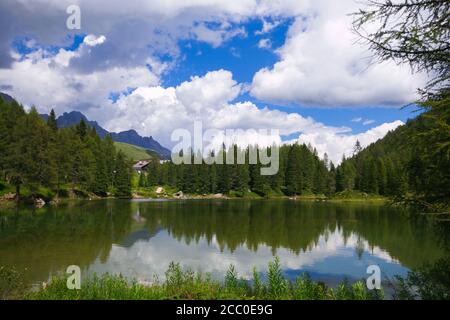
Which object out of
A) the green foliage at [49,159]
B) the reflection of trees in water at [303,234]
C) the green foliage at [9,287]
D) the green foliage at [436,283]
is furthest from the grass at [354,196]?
the green foliage at [9,287]

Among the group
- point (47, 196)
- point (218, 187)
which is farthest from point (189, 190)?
point (47, 196)

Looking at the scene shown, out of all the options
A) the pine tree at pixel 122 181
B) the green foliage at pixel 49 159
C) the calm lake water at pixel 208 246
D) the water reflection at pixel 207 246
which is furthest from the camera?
the pine tree at pixel 122 181

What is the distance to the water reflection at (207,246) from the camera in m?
26.5

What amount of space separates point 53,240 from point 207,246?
45.8 feet

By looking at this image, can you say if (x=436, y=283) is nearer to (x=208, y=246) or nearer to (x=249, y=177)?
(x=208, y=246)

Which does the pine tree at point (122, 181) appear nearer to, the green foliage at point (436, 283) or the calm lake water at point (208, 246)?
the calm lake water at point (208, 246)

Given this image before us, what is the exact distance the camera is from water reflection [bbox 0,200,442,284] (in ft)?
86.8

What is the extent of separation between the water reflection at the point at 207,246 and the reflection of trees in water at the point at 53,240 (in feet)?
0.21

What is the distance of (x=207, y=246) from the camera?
35.7 metres

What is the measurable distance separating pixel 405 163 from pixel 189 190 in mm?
126046

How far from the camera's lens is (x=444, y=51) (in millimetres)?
11766

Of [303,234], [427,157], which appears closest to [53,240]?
[303,234]

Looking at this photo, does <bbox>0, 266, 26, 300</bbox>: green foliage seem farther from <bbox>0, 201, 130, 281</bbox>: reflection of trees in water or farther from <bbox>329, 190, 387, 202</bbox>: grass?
<bbox>329, 190, 387, 202</bbox>: grass
